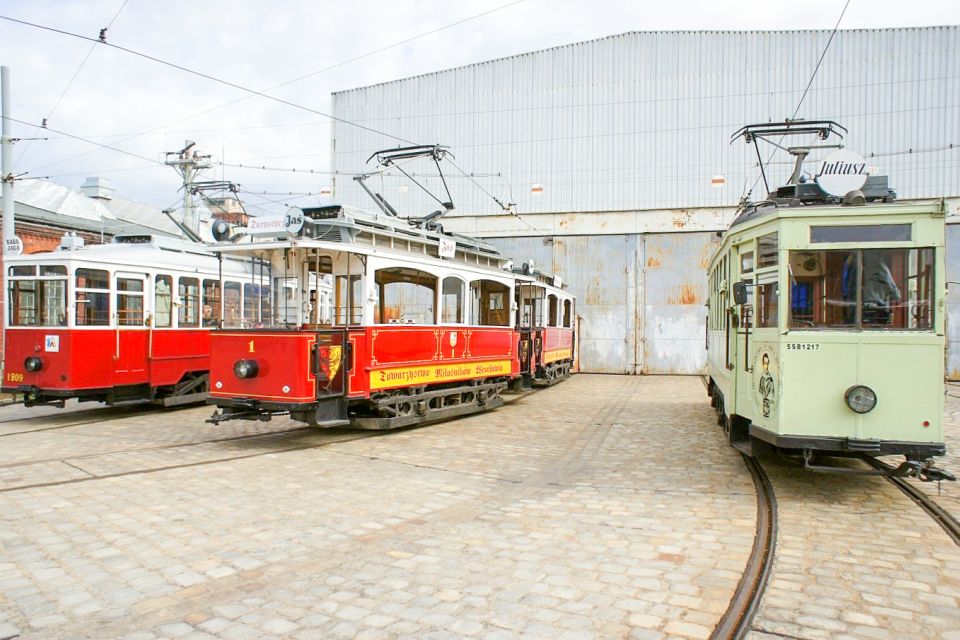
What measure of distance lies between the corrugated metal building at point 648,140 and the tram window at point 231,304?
10.1m

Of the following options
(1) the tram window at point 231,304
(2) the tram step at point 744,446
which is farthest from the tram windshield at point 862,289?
(1) the tram window at point 231,304

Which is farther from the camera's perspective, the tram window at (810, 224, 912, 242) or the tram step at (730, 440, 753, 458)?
the tram step at (730, 440, 753, 458)

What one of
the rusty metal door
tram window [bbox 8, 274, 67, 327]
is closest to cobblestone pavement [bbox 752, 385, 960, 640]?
tram window [bbox 8, 274, 67, 327]

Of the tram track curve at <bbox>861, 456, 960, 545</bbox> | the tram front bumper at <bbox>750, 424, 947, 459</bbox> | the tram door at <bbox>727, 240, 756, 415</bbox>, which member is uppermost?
the tram door at <bbox>727, 240, 756, 415</bbox>

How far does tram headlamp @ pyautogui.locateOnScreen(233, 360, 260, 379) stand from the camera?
8.72 m

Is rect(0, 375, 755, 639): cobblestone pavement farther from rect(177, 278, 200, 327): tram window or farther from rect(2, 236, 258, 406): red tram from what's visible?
rect(177, 278, 200, 327): tram window

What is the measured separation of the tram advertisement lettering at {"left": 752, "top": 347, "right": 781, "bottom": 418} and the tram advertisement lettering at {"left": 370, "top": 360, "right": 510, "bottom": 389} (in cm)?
511

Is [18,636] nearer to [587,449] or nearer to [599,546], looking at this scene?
[599,546]

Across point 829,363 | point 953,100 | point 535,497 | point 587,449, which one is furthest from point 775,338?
point 953,100

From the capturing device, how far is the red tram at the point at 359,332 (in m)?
8.75

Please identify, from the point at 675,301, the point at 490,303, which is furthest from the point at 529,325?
the point at 675,301

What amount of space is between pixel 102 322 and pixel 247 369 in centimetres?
442

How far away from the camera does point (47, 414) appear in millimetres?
12250

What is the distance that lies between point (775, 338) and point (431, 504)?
3.61 meters
